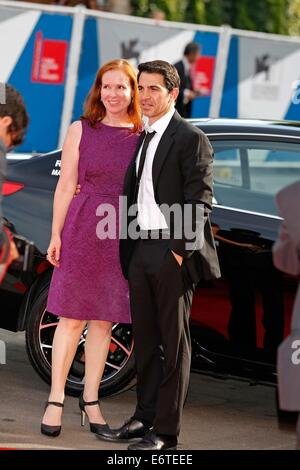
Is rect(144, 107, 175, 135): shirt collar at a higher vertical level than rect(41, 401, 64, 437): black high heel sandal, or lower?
higher

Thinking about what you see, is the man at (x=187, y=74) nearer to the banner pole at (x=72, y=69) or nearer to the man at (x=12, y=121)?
the banner pole at (x=72, y=69)

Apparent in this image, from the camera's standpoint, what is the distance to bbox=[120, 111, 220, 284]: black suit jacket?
6172 mm

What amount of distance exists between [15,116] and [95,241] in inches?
46.3

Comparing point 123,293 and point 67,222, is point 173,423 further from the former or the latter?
point 67,222

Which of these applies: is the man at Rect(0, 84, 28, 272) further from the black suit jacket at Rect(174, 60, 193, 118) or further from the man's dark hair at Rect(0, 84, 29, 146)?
the black suit jacket at Rect(174, 60, 193, 118)

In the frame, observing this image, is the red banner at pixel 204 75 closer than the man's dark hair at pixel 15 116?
No

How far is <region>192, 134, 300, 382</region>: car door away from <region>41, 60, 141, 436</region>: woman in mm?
626

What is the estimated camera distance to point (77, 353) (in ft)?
24.3

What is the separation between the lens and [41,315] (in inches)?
290

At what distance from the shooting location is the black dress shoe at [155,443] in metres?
6.36

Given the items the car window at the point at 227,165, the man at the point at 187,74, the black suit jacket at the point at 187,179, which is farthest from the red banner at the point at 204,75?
the black suit jacket at the point at 187,179

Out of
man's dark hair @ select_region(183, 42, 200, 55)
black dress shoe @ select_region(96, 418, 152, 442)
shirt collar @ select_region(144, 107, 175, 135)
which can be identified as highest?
shirt collar @ select_region(144, 107, 175, 135)

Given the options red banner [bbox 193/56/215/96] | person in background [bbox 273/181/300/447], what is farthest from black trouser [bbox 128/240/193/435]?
red banner [bbox 193/56/215/96]

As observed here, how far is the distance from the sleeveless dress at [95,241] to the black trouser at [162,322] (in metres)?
0.21
